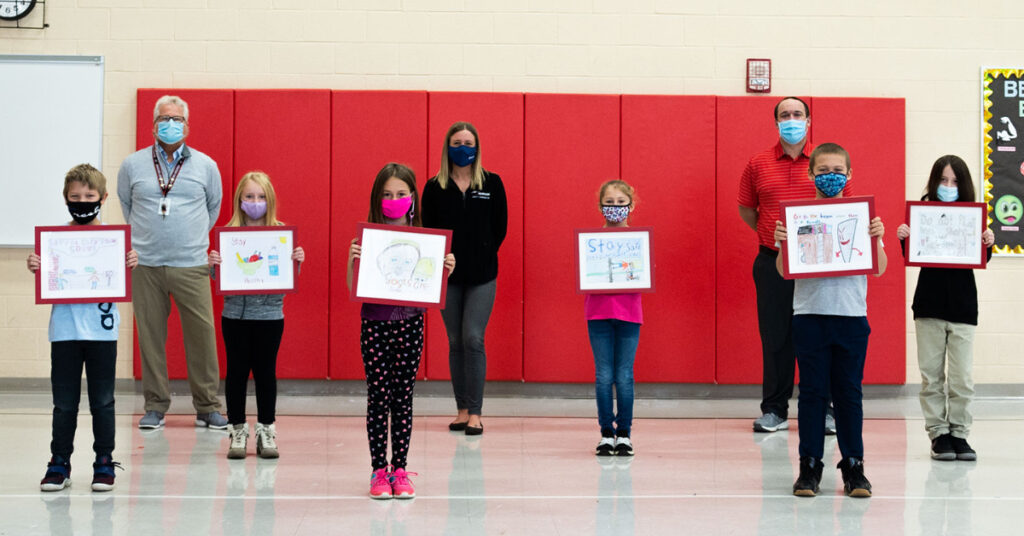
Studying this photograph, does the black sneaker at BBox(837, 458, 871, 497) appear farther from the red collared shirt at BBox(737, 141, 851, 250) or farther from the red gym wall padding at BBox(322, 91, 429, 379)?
the red gym wall padding at BBox(322, 91, 429, 379)

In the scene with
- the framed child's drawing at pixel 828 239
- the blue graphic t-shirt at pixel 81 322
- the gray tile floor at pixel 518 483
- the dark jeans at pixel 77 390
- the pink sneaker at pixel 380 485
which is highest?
the framed child's drawing at pixel 828 239

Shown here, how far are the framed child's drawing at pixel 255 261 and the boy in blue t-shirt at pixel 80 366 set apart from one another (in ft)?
2.10

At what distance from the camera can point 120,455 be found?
15.6ft

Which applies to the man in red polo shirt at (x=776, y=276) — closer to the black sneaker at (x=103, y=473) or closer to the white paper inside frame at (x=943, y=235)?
the white paper inside frame at (x=943, y=235)

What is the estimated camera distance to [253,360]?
4809mm

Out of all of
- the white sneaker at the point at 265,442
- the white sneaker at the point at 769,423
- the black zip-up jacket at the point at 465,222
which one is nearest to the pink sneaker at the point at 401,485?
the white sneaker at the point at 265,442

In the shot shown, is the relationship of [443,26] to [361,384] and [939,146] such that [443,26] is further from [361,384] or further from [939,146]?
[939,146]

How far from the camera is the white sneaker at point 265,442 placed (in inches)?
187

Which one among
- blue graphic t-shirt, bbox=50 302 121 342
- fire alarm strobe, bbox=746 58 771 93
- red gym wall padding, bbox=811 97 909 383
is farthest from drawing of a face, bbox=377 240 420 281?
red gym wall padding, bbox=811 97 909 383

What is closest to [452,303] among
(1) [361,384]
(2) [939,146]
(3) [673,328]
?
(1) [361,384]

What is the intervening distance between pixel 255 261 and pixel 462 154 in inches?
50.2

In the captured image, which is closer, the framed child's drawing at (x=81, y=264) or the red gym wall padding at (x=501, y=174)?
the framed child's drawing at (x=81, y=264)

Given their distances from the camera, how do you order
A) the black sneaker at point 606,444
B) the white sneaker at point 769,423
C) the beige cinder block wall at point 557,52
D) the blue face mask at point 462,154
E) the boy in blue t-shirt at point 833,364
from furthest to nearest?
the beige cinder block wall at point 557,52 → the white sneaker at point 769,423 → the blue face mask at point 462,154 → the black sneaker at point 606,444 → the boy in blue t-shirt at point 833,364

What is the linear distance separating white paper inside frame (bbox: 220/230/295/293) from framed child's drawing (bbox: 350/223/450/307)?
2.56 ft
